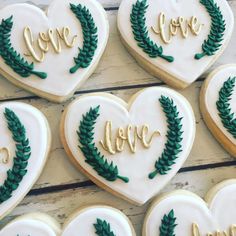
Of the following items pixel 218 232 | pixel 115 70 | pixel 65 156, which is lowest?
pixel 218 232

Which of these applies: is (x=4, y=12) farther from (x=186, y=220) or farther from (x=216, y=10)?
(x=186, y=220)

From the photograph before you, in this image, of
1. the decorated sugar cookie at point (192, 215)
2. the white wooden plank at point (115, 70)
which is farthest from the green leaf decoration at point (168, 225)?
the white wooden plank at point (115, 70)

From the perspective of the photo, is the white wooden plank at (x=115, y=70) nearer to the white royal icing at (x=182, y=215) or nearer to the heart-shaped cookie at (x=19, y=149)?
the heart-shaped cookie at (x=19, y=149)

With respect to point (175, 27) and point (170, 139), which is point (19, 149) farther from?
point (175, 27)

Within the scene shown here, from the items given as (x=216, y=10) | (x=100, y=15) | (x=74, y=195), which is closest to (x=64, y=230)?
(x=74, y=195)

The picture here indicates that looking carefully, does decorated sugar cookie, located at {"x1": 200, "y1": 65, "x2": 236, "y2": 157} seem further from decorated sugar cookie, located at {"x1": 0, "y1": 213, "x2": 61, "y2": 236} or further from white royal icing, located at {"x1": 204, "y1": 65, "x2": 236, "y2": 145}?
decorated sugar cookie, located at {"x1": 0, "y1": 213, "x2": 61, "y2": 236}

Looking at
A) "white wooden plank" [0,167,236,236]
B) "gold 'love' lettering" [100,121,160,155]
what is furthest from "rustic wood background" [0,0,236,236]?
"gold 'love' lettering" [100,121,160,155]

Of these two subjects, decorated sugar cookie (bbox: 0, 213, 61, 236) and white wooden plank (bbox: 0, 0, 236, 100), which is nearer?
decorated sugar cookie (bbox: 0, 213, 61, 236)

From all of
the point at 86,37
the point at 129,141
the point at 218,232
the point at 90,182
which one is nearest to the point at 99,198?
the point at 90,182
